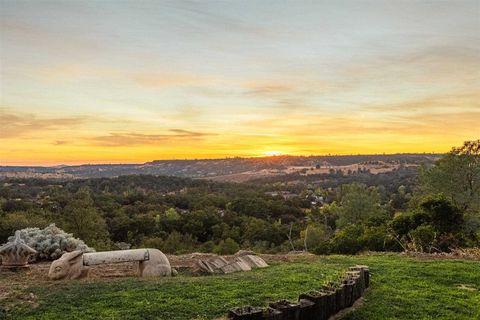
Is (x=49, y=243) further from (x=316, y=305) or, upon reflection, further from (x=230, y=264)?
(x=316, y=305)

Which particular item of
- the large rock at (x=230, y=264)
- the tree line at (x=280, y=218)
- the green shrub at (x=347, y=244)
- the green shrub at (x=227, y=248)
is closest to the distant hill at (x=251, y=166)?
the tree line at (x=280, y=218)

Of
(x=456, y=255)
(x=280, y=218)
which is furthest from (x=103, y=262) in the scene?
(x=280, y=218)

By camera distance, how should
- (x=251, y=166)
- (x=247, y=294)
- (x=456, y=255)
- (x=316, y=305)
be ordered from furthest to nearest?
(x=251, y=166) < (x=456, y=255) < (x=247, y=294) < (x=316, y=305)

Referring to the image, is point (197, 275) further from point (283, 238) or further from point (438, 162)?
point (283, 238)

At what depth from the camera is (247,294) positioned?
8688 mm

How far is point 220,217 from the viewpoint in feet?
179

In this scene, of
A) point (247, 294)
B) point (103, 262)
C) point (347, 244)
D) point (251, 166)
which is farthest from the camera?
point (251, 166)

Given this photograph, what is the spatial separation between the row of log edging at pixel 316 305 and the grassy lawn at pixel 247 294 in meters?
0.28

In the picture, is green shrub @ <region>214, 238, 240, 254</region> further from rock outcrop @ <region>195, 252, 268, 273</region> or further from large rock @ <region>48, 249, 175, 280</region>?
large rock @ <region>48, 249, 175, 280</region>

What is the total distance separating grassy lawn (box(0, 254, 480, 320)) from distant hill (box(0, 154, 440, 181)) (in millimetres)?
119224

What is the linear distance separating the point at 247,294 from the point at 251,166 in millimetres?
153368

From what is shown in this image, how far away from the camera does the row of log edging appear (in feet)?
19.3

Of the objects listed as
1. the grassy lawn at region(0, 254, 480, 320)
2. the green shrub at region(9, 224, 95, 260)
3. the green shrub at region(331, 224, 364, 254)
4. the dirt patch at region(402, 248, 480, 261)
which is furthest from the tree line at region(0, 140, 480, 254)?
the green shrub at region(9, 224, 95, 260)

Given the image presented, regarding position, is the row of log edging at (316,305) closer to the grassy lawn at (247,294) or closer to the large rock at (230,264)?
the grassy lawn at (247,294)
